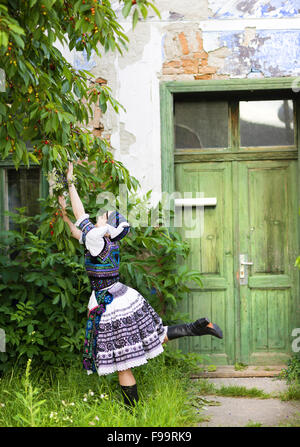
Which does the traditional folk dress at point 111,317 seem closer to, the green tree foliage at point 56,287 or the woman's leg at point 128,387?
the woman's leg at point 128,387

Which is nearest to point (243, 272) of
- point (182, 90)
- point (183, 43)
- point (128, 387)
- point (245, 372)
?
point (245, 372)

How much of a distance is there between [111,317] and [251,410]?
4.92 feet

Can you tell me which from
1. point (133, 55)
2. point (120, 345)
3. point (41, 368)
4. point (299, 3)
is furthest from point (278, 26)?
point (41, 368)

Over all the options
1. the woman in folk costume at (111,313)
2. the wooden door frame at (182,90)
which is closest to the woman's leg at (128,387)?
the woman in folk costume at (111,313)

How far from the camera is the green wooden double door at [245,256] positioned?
5.53 m

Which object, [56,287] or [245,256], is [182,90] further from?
[56,287]

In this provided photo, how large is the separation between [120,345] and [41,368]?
1460mm

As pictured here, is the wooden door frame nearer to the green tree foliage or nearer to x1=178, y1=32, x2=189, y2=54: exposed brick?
x1=178, y1=32, x2=189, y2=54: exposed brick

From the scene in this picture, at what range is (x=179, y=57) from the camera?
17.5ft

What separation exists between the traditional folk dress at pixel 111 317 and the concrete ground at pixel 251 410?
2.63 feet

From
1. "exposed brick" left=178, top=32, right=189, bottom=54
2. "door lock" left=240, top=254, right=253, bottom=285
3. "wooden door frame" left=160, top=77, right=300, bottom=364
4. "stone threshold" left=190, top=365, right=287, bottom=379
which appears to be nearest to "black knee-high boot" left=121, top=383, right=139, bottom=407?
"stone threshold" left=190, top=365, right=287, bottom=379

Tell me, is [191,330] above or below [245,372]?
above

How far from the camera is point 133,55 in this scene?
5.36 metres
